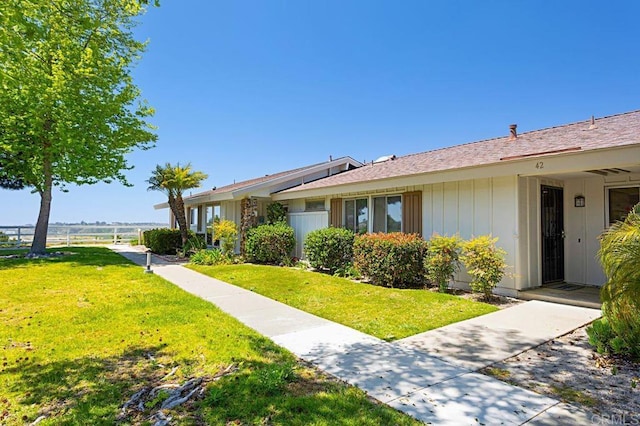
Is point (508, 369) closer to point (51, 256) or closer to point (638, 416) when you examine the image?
point (638, 416)

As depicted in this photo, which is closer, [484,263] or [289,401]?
[289,401]

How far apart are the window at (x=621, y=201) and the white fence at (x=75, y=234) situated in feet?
88.6

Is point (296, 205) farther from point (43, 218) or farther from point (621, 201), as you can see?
point (43, 218)

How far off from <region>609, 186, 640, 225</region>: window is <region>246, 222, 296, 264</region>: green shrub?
9635 millimetres

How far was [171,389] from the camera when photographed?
3611mm

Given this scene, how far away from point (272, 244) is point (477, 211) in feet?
24.6

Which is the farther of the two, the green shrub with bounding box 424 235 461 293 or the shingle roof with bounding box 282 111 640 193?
the green shrub with bounding box 424 235 461 293

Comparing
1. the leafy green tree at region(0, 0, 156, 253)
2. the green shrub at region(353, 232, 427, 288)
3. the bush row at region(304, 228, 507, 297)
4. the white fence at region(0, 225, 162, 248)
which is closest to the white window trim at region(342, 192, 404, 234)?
the bush row at region(304, 228, 507, 297)

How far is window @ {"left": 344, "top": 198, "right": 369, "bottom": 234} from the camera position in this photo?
39.8 feet

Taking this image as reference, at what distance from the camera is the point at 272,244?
44.0 ft

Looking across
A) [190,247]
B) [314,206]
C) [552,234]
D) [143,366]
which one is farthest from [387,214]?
[190,247]

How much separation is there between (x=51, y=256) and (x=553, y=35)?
20567 mm

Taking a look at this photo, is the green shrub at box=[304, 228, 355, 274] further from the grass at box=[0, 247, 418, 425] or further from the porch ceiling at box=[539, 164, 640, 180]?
the porch ceiling at box=[539, 164, 640, 180]

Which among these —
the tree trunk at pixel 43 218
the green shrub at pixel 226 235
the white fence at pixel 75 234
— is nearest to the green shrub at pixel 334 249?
the green shrub at pixel 226 235
